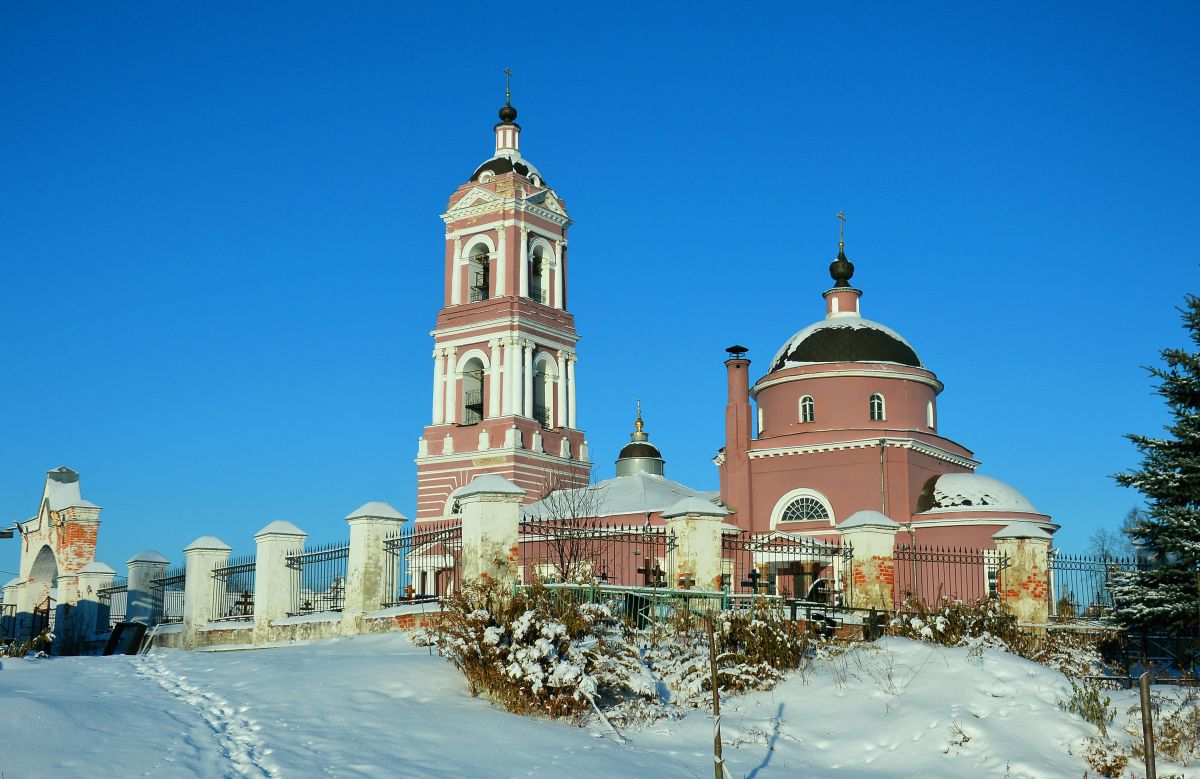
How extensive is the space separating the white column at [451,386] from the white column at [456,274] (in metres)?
1.93

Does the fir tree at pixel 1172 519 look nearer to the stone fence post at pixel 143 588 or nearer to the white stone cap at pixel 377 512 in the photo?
the white stone cap at pixel 377 512

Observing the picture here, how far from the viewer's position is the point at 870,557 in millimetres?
19844

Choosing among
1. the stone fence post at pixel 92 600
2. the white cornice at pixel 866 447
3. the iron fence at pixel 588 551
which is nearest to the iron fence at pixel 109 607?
the stone fence post at pixel 92 600

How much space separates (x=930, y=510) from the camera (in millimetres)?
32250

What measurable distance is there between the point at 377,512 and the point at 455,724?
23.6ft

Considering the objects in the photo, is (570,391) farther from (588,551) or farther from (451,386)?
(588,551)

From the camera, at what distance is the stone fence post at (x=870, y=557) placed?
64.4 feet

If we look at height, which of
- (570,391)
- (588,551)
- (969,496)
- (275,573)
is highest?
(570,391)

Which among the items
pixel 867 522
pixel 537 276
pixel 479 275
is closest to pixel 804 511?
pixel 867 522

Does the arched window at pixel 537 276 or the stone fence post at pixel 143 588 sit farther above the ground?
the arched window at pixel 537 276

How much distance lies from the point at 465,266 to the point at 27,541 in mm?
18926

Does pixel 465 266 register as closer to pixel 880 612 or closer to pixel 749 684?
pixel 880 612

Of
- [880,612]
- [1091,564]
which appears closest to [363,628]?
[880,612]

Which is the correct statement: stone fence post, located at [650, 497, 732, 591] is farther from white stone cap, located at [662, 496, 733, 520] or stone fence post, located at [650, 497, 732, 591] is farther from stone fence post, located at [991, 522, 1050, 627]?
stone fence post, located at [991, 522, 1050, 627]
